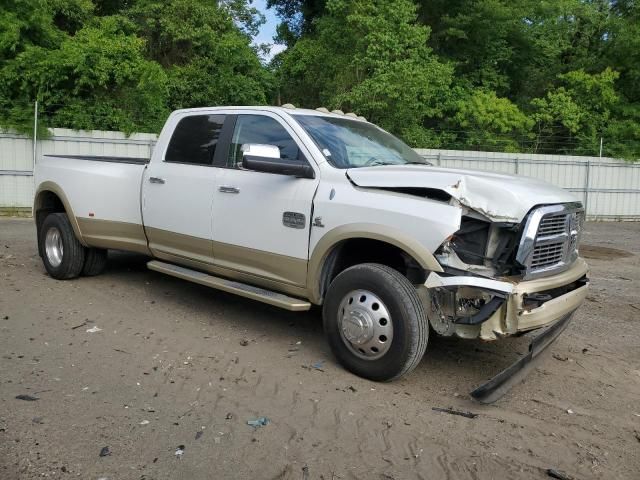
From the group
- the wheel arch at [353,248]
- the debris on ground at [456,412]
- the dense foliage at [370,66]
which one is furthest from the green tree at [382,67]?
the debris on ground at [456,412]

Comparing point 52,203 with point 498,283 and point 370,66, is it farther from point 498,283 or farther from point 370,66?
point 370,66

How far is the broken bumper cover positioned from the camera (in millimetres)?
4062

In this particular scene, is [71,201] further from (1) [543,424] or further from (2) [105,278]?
(1) [543,424]

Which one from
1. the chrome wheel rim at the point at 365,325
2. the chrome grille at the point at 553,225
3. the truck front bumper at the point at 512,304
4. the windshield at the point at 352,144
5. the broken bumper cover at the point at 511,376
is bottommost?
the broken bumper cover at the point at 511,376

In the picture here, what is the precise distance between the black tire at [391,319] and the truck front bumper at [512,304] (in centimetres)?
21

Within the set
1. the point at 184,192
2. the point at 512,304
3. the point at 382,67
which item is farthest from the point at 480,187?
the point at 382,67

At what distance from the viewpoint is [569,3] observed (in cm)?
2609

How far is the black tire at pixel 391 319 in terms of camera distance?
164 inches

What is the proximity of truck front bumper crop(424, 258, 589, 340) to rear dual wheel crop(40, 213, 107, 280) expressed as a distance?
15.8ft

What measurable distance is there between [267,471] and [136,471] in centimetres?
70

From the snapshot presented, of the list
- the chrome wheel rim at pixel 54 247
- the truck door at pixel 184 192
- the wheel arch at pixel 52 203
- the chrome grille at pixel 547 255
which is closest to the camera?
the chrome grille at pixel 547 255

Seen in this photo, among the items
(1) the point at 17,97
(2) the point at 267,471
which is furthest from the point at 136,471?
(1) the point at 17,97

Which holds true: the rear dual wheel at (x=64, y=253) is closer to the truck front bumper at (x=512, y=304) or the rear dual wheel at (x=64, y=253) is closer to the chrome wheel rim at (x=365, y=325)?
the chrome wheel rim at (x=365, y=325)

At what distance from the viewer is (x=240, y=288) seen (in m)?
5.29
